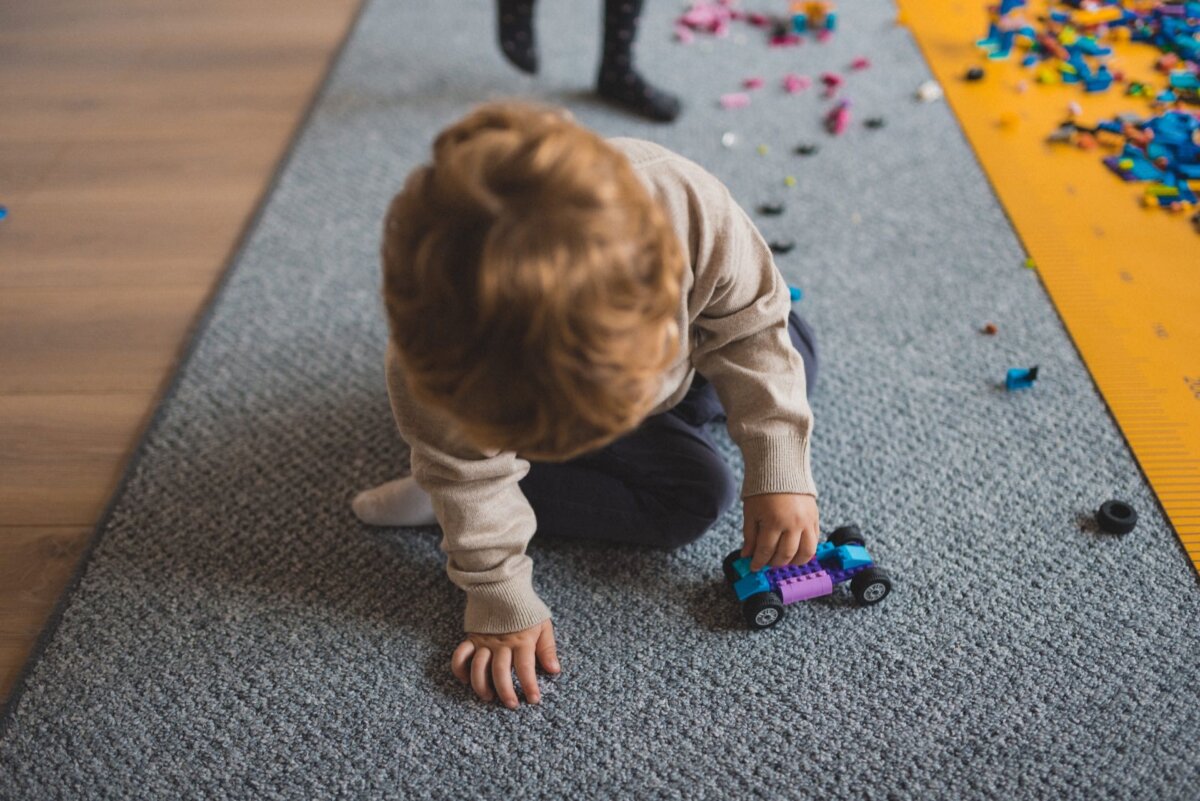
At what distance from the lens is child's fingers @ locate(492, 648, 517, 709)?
77 centimetres

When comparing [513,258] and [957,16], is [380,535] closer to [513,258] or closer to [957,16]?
[513,258]

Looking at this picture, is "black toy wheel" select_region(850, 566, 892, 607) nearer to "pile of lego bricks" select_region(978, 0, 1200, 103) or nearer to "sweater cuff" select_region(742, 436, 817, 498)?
"sweater cuff" select_region(742, 436, 817, 498)

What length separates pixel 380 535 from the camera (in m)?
0.90

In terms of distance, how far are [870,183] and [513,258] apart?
3.05ft

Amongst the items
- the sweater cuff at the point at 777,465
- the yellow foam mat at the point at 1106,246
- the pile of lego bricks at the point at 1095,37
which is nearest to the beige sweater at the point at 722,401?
the sweater cuff at the point at 777,465

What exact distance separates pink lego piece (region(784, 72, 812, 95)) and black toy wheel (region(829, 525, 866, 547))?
2.71 feet

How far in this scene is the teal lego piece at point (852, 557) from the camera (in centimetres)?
80

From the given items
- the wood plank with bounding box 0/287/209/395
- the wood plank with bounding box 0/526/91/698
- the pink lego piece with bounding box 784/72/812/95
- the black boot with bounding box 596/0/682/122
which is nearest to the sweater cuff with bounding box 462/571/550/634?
the wood plank with bounding box 0/526/91/698

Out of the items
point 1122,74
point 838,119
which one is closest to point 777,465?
point 838,119

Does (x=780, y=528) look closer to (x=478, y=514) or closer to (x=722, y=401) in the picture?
(x=722, y=401)

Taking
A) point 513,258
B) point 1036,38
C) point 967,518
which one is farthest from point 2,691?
point 1036,38

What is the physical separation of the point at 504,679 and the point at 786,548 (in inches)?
10.4

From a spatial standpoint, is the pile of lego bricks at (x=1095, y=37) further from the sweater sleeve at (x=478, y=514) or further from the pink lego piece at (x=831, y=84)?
the sweater sleeve at (x=478, y=514)

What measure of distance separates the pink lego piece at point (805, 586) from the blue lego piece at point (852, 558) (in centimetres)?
2
